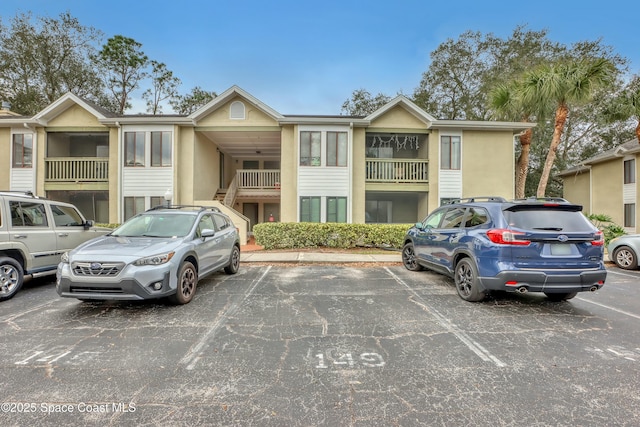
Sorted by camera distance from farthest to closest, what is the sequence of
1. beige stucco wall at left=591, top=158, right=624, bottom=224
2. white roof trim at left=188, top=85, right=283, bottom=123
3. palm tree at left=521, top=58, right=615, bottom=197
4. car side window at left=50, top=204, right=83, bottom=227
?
beige stucco wall at left=591, top=158, right=624, bottom=224 → white roof trim at left=188, top=85, right=283, bottom=123 → palm tree at left=521, top=58, right=615, bottom=197 → car side window at left=50, top=204, right=83, bottom=227

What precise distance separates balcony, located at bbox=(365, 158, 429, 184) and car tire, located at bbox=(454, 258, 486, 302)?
34.2 feet

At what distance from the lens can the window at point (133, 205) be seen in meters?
15.0

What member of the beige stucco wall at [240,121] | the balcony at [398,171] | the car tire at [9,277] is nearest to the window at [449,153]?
the balcony at [398,171]

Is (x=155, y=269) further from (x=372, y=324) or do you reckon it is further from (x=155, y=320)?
(x=372, y=324)

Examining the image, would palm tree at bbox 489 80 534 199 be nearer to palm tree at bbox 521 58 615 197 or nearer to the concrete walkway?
palm tree at bbox 521 58 615 197

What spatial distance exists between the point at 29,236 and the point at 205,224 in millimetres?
3313

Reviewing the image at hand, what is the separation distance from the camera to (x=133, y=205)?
15055mm

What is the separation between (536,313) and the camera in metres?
4.86

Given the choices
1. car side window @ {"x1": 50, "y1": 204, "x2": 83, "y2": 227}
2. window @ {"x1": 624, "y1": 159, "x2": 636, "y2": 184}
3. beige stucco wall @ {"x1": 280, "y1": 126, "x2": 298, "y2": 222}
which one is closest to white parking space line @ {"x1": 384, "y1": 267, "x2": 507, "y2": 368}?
car side window @ {"x1": 50, "y1": 204, "x2": 83, "y2": 227}

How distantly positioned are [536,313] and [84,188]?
19.2 metres

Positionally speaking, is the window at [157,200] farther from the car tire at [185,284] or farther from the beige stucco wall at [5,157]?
the car tire at [185,284]

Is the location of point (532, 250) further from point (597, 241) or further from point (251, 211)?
point (251, 211)

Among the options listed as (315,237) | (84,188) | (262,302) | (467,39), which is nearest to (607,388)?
(262,302)

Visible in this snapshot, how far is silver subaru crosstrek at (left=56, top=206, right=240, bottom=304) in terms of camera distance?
443 centimetres
